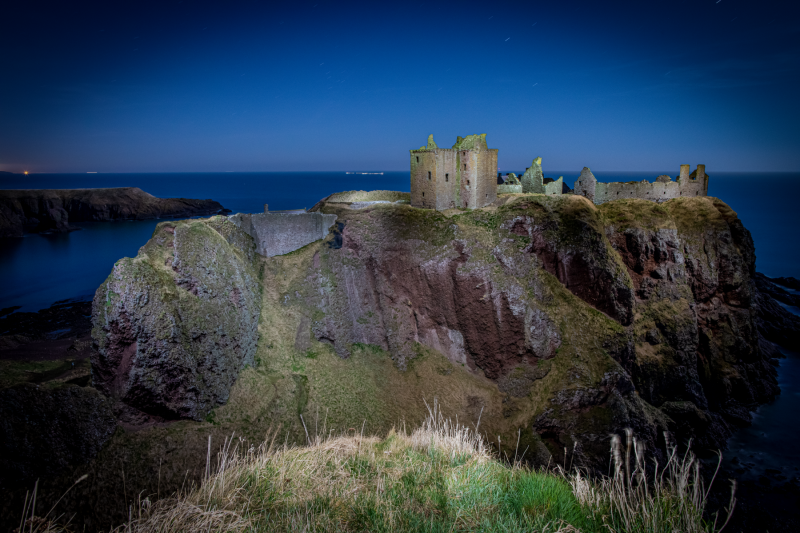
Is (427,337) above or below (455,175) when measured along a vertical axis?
below

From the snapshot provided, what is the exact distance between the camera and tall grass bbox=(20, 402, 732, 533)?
19.9 ft

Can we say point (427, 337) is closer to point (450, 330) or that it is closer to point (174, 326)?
point (450, 330)

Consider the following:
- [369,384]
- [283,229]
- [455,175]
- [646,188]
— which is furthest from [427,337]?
[646,188]

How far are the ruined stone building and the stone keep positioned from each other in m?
12.0

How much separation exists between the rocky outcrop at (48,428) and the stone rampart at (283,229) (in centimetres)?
1524

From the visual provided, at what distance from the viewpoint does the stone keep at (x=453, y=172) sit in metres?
38.3

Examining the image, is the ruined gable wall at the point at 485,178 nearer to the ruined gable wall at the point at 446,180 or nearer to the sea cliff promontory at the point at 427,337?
the ruined gable wall at the point at 446,180

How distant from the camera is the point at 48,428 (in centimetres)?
1888

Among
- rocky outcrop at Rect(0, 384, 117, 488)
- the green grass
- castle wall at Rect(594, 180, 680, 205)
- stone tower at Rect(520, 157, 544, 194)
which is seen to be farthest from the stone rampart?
castle wall at Rect(594, 180, 680, 205)

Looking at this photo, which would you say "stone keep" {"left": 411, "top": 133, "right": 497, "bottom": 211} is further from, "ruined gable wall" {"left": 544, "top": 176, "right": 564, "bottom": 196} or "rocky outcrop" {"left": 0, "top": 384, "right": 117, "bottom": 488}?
"rocky outcrop" {"left": 0, "top": 384, "right": 117, "bottom": 488}

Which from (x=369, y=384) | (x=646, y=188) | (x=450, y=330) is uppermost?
(x=646, y=188)

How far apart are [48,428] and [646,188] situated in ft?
156

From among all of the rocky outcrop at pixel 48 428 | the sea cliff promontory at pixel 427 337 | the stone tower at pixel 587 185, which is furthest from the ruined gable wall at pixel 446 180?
the rocky outcrop at pixel 48 428

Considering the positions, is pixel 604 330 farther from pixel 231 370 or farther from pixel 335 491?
pixel 335 491
